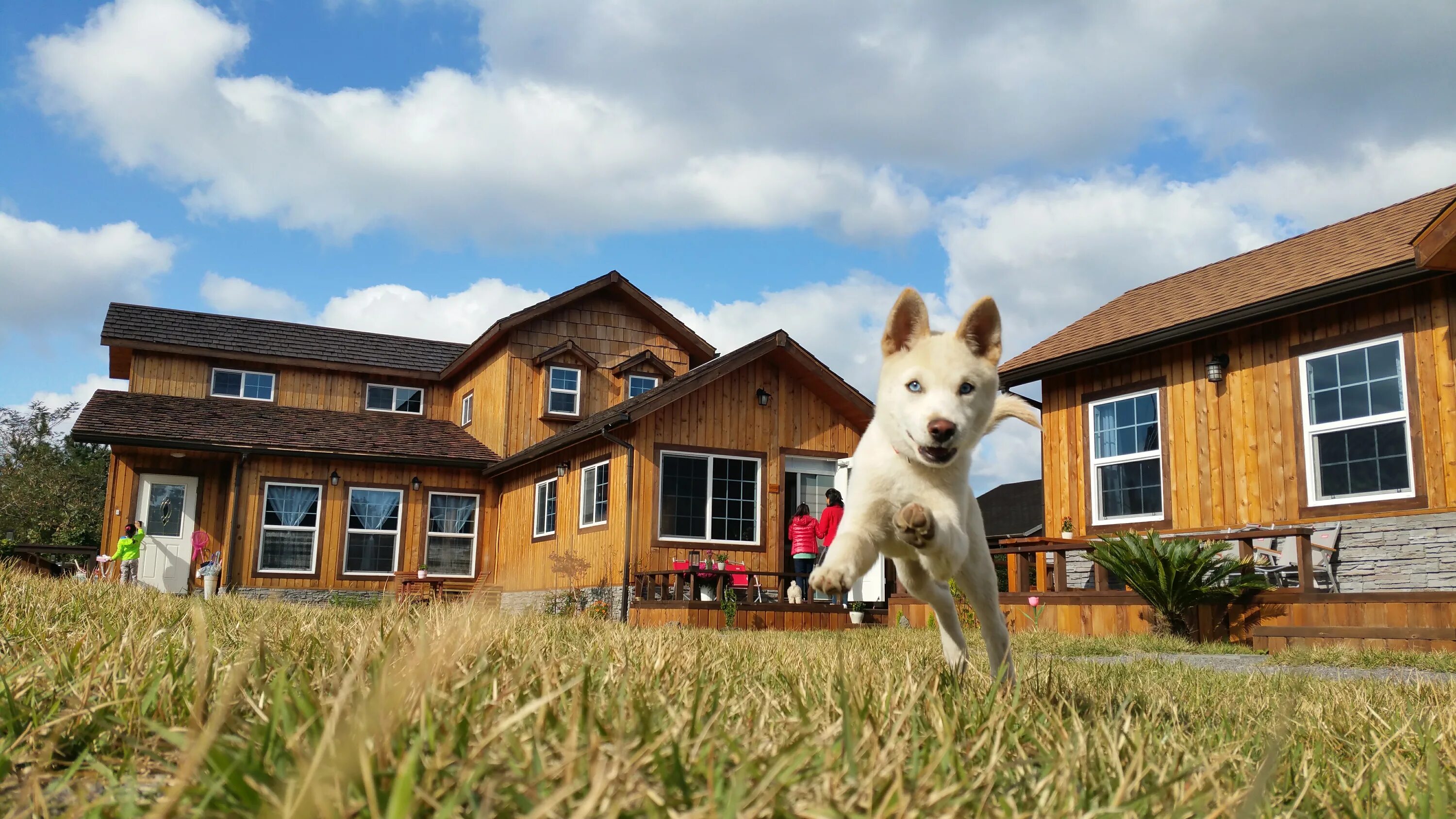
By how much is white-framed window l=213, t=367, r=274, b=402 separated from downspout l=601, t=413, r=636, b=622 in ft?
38.8

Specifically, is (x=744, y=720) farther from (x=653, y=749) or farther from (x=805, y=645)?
(x=805, y=645)

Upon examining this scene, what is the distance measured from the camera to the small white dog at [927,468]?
10.0ft

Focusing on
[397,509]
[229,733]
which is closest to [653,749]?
[229,733]

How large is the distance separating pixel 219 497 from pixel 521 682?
23.6 meters

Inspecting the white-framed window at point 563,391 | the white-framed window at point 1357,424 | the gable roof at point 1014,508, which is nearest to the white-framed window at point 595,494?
the white-framed window at point 563,391

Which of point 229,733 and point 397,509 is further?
point 397,509

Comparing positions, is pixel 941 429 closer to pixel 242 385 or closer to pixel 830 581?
pixel 830 581

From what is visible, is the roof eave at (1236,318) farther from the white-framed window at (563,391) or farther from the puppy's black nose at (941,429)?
the white-framed window at (563,391)

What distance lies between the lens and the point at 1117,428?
14883 millimetres

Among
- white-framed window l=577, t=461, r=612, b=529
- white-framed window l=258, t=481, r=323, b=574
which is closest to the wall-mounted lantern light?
white-framed window l=577, t=461, r=612, b=529

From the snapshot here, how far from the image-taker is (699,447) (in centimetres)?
1895

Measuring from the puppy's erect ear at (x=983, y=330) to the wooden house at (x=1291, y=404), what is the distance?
8302mm

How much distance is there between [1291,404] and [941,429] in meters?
11.3

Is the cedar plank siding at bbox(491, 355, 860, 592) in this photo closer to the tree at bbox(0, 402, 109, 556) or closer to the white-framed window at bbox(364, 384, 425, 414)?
the white-framed window at bbox(364, 384, 425, 414)
